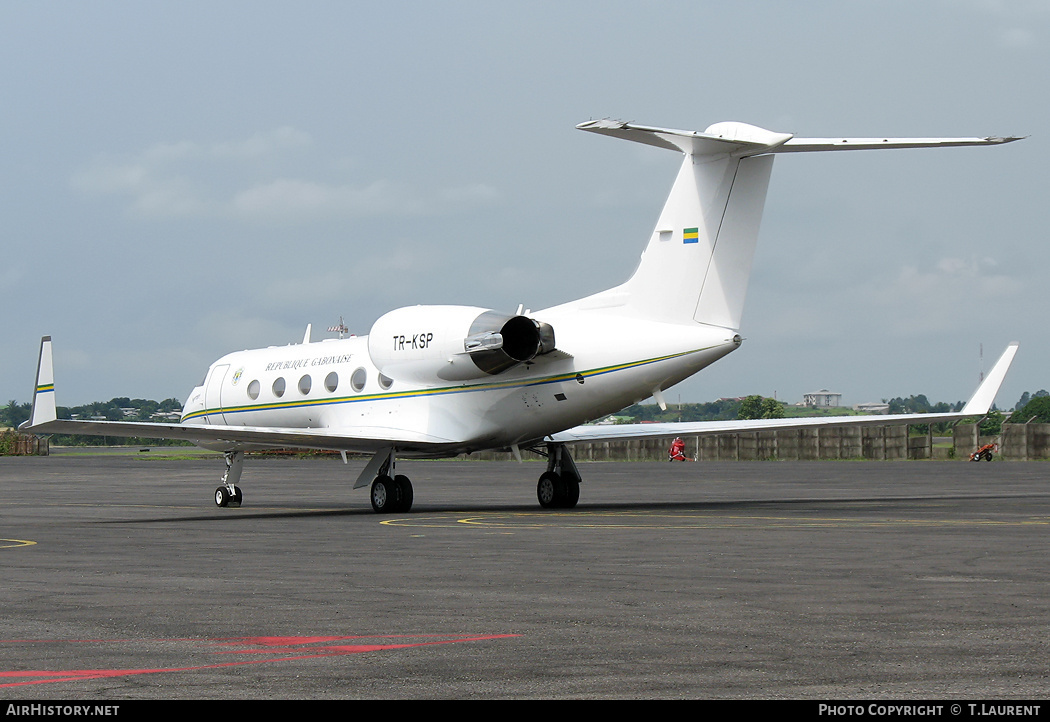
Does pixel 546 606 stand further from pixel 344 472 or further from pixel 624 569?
pixel 344 472

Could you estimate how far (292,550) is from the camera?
18062 mm

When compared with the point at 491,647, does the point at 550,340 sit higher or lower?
higher

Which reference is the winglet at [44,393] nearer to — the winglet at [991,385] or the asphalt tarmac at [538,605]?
the asphalt tarmac at [538,605]

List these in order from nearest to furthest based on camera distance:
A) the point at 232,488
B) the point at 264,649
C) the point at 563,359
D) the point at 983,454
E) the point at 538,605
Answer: the point at 264,649 → the point at 538,605 → the point at 563,359 → the point at 232,488 → the point at 983,454

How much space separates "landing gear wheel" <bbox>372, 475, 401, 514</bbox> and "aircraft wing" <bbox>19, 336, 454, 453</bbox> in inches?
27.9

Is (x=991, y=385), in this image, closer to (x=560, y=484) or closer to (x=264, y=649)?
(x=560, y=484)

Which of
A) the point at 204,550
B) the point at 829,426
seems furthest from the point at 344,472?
the point at 204,550

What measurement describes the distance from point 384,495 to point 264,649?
59.1ft

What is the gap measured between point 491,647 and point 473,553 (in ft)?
25.6

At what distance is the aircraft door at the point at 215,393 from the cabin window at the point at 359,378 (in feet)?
20.5

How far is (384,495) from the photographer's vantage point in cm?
2727

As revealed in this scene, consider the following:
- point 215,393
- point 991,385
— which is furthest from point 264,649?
point 215,393

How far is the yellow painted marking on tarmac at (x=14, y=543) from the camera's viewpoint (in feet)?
63.2

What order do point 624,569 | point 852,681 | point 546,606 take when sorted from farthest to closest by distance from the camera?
point 624,569 < point 546,606 < point 852,681
